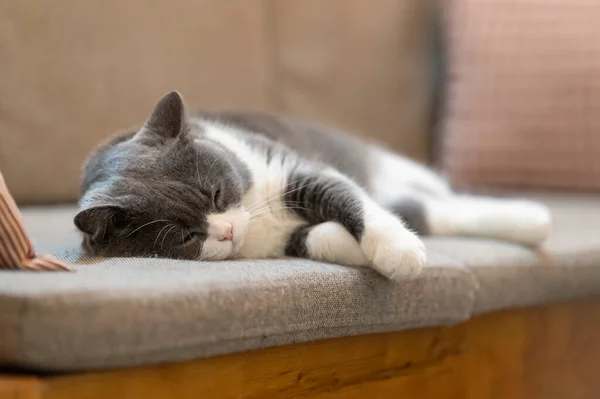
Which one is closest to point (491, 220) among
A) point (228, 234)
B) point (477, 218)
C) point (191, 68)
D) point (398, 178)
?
point (477, 218)

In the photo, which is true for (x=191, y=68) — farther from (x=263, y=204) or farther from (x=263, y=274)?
(x=263, y=274)

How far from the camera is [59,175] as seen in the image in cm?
171

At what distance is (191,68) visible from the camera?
6.06 feet

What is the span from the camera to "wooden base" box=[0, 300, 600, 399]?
0.82m

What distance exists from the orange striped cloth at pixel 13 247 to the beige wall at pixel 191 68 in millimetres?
811

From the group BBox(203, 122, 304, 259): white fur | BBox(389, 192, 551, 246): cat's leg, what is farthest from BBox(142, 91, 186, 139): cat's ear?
BBox(389, 192, 551, 246): cat's leg

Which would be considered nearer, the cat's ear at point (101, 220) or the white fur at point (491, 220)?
the cat's ear at point (101, 220)

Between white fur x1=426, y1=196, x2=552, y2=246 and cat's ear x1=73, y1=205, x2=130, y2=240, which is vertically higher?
cat's ear x1=73, y1=205, x2=130, y2=240

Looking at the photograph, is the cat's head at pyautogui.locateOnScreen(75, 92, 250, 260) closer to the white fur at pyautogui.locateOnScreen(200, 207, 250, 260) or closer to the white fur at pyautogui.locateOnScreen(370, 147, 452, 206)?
the white fur at pyautogui.locateOnScreen(200, 207, 250, 260)

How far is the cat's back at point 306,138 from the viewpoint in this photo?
5.00ft

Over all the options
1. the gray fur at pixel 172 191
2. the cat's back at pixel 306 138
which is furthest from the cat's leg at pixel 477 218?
the gray fur at pixel 172 191

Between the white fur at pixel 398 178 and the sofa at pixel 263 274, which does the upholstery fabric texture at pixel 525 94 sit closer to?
the sofa at pixel 263 274

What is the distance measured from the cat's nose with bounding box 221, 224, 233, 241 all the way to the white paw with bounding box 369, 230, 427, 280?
0.78 feet

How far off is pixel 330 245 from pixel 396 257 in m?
0.14
